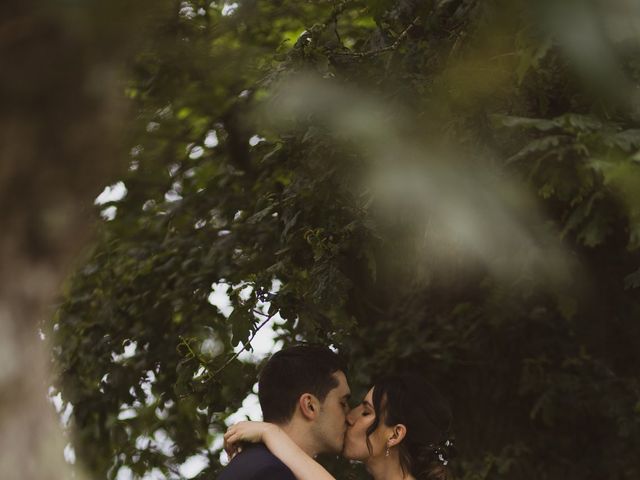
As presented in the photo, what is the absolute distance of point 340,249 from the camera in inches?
232

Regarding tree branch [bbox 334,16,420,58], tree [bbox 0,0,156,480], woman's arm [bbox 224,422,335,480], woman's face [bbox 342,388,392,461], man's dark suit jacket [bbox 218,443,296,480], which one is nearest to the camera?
tree [bbox 0,0,156,480]

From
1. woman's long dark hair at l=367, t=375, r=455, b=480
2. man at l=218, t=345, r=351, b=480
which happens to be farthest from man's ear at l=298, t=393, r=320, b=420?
woman's long dark hair at l=367, t=375, r=455, b=480

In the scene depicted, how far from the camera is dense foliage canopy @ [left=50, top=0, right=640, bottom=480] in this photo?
3787 millimetres

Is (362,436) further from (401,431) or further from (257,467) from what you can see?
(257,467)

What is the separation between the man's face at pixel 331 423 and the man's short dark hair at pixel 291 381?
0.12 feet

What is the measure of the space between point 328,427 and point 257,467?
552 mm

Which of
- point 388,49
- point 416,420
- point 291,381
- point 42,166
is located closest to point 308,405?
point 291,381

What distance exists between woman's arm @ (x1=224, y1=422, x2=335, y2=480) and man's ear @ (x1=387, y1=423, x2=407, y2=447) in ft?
1.78

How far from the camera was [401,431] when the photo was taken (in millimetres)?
5477

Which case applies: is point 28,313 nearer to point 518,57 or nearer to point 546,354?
point 518,57

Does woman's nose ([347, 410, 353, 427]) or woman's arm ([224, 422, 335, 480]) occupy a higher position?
woman's arm ([224, 422, 335, 480])

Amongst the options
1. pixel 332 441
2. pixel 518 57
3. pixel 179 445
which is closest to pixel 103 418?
pixel 179 445

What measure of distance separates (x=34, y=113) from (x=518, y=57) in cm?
240

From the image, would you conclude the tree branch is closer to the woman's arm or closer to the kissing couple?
the kissing couple
